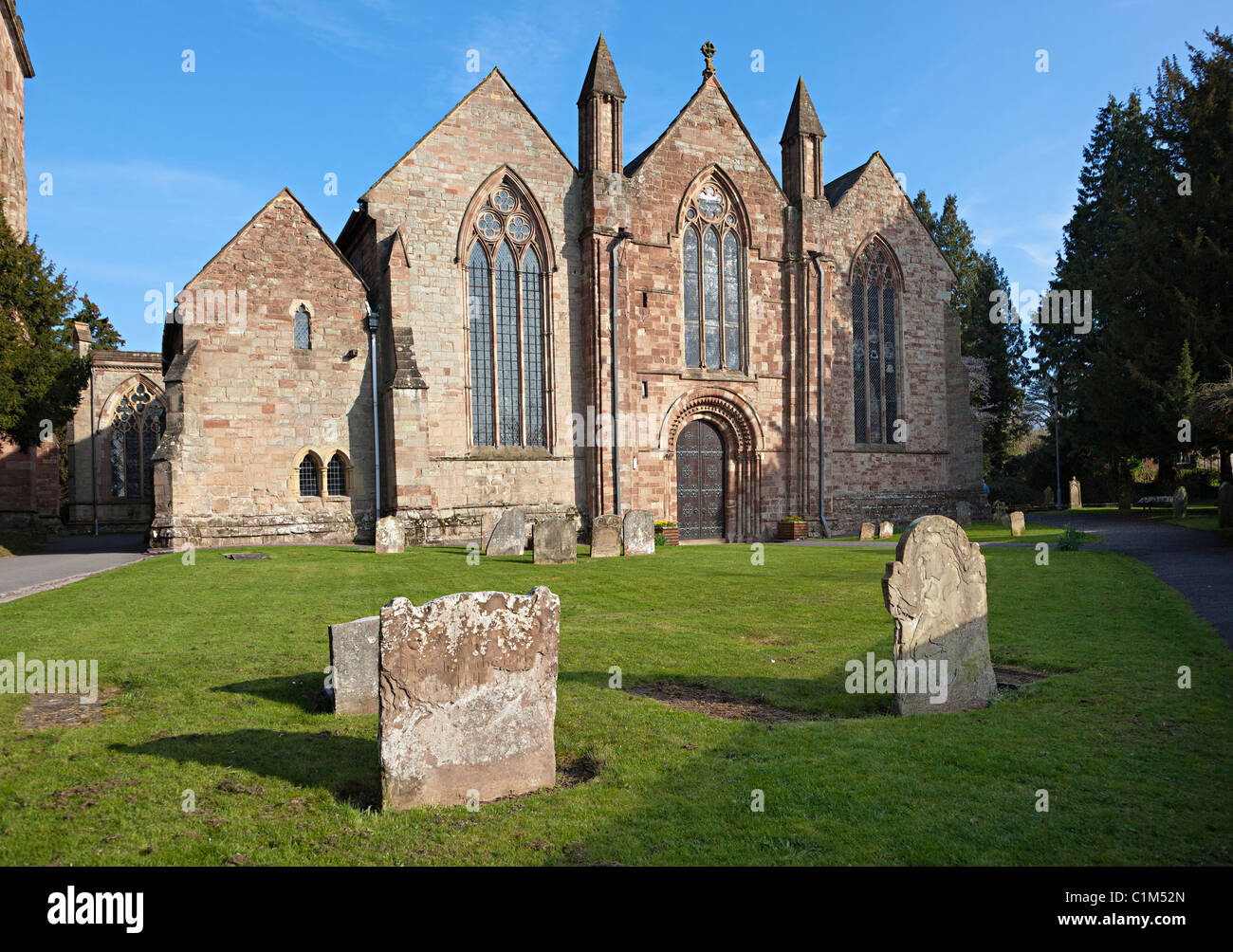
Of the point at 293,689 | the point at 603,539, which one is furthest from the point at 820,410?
the point at 293,689

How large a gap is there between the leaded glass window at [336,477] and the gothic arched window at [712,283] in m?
12.9

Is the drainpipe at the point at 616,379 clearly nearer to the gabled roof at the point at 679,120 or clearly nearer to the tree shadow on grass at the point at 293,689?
the gabled roof at the point at 679,120

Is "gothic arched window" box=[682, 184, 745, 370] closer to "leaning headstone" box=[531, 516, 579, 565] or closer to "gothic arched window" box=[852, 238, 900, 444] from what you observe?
"gothic arched window" box=[852, 238, 900, 444]

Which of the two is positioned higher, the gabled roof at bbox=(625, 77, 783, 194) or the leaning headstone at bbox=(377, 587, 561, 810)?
the gabled roof at bbox=(625, 77, 783, 194)

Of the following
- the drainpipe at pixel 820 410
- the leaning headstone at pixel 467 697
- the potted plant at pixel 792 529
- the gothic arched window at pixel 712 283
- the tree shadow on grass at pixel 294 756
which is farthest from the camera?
the drainpipe at pixel 820 410

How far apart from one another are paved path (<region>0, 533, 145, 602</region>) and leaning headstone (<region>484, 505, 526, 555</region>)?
918 centimetres

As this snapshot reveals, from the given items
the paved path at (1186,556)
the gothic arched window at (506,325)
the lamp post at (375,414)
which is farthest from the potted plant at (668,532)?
the paved path at (1186,556)

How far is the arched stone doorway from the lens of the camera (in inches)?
1171

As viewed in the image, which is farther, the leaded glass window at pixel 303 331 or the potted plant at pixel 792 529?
the potted plant at pixel 792 529

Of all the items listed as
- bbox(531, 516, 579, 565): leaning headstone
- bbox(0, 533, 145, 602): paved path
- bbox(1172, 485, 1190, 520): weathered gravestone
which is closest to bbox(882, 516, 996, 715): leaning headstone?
bbox(531, 516, 579, 565): leaning headstone

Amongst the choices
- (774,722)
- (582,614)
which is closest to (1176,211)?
(582,614)

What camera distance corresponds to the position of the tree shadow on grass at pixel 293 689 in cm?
763

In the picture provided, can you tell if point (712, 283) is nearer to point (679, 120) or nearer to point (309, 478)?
point (679, 120)

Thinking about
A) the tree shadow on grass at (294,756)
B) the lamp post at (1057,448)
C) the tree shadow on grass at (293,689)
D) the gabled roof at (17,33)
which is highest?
the gabled roof at (17,33)
